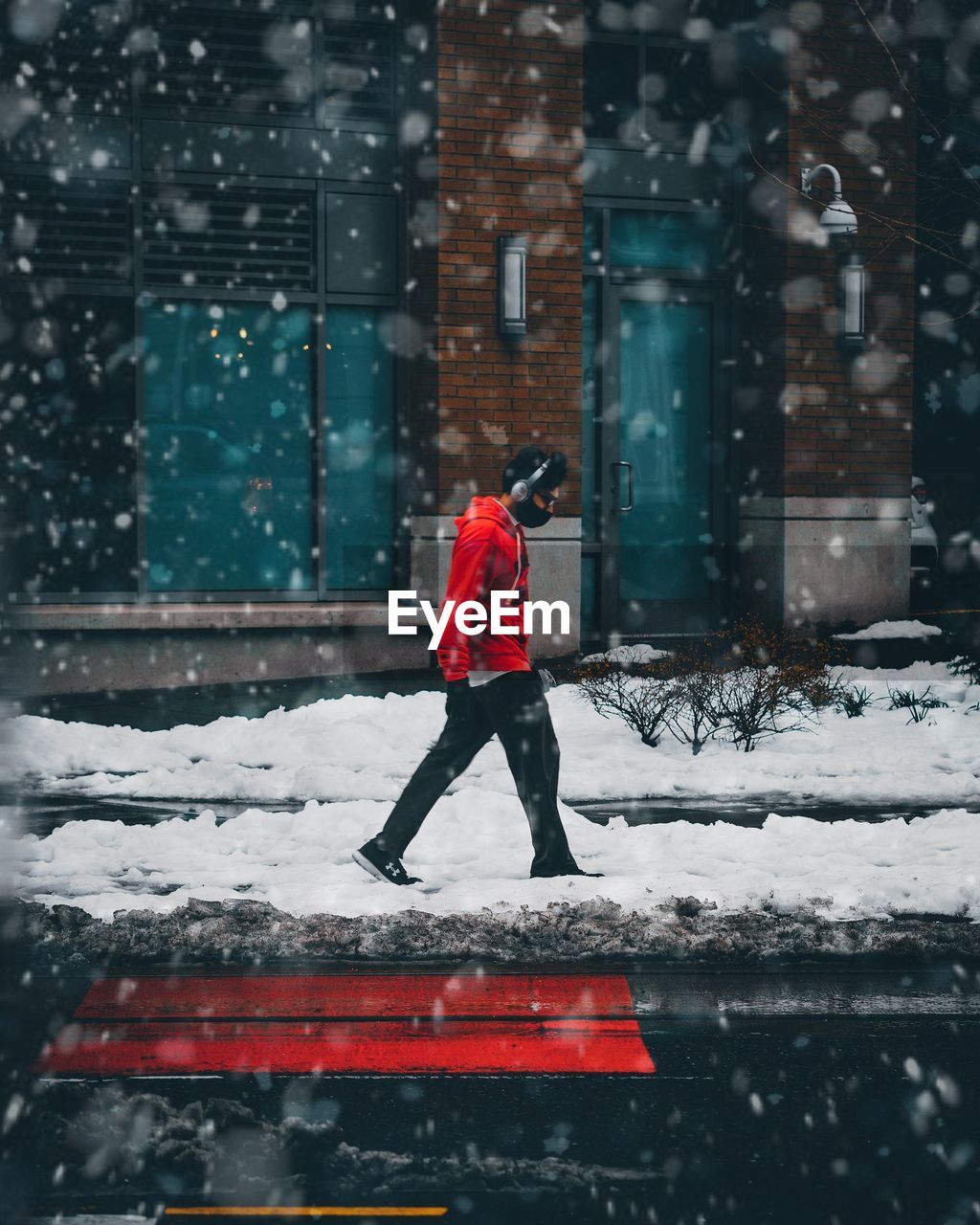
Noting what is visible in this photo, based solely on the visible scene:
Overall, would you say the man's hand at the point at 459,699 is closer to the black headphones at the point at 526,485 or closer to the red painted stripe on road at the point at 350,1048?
the black headphones at the point at 526,485

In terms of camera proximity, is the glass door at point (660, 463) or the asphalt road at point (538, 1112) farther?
the glass door at point (660, 463)

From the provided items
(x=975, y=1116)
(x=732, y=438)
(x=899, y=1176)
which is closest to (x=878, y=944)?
(x=975, y=1116)

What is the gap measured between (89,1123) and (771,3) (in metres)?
12.6

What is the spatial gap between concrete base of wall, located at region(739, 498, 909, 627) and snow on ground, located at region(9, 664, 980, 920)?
2.28 meters

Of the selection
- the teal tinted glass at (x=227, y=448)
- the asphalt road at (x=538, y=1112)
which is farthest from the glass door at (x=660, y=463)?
the asphalt road at (x=538, y=1112)

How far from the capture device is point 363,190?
1395cm

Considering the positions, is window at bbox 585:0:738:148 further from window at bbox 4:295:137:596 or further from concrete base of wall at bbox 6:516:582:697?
window at bbox 4:295:137:596

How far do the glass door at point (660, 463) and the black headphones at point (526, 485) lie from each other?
762 cm

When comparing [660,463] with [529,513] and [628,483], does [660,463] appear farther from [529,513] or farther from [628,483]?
[529,513]

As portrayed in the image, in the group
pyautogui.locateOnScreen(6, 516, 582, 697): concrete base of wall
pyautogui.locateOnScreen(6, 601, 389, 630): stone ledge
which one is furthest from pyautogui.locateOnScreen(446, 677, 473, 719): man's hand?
pyautogui.locateOnScreen(6, 601, 389, 630): stone ledge

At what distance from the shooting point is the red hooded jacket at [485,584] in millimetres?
6762

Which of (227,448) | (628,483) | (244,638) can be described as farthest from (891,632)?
Result: (227,448)

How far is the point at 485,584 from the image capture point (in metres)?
6.77

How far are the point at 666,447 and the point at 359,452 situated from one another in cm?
296
